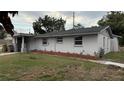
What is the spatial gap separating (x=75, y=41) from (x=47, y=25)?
11.6 feet

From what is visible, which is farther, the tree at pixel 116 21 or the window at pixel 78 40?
the window at pixel 78 40

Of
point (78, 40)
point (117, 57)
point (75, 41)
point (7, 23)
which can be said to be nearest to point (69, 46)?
point (75, 41)

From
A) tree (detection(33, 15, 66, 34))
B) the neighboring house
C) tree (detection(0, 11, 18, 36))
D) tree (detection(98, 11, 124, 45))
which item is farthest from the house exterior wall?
tree (detection(0, 11, 18, 36))

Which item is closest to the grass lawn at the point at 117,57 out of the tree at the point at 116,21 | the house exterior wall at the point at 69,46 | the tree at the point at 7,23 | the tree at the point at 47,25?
the tree at the point at 116,21

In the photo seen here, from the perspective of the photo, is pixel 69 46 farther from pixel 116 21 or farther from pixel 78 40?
pixel 116 21

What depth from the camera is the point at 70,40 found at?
56.4ft

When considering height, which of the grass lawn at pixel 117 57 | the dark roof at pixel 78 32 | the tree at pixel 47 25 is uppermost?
the tree at pixel 47 25

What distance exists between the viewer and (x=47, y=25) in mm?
18250

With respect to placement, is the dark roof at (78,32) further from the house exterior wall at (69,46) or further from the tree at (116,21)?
the tree at (116,21)

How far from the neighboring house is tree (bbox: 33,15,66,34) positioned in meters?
0.58

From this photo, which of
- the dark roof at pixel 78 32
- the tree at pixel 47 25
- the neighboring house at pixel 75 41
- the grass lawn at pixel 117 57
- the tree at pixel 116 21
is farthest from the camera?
the tree at pixel 47 25

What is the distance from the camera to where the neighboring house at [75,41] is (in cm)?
1546
